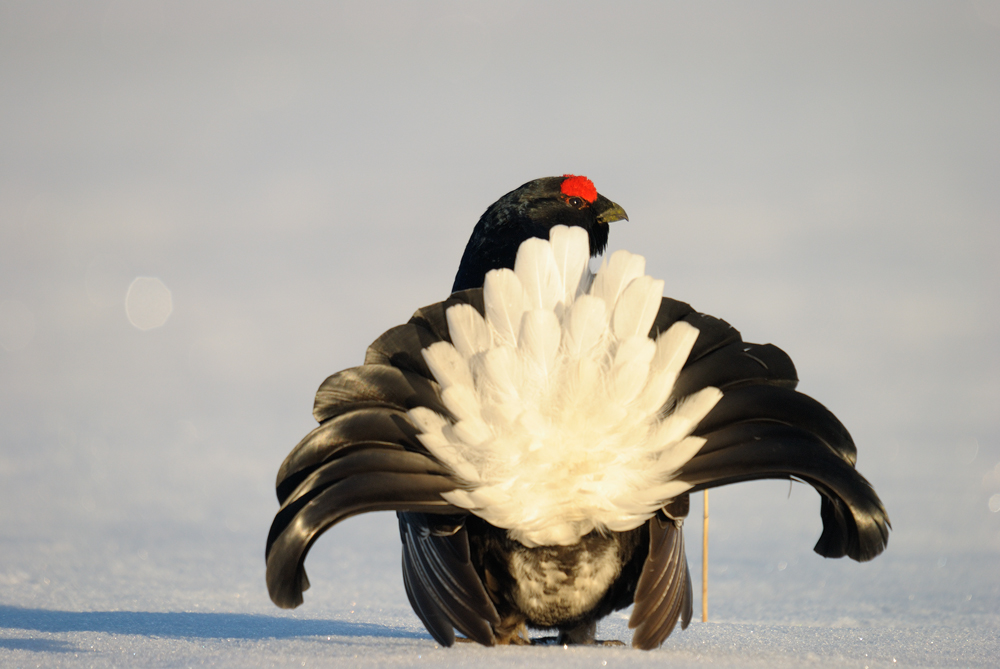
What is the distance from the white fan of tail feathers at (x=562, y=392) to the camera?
2225mm

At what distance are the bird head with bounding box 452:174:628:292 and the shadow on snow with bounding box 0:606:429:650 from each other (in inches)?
59.2

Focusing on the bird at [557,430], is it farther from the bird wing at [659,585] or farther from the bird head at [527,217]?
the bird head at [527,217]

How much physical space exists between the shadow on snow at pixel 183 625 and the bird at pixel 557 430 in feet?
3.05

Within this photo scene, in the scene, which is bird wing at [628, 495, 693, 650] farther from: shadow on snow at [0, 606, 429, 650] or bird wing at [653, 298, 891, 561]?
shadow on snow at [0, 606, 429, 650]

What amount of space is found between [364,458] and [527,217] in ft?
4.84


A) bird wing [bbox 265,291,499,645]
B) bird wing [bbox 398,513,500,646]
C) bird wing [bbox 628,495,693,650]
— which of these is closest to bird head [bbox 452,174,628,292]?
bird wing [bbox 265,291,499,645]

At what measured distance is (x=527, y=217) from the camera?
3.43 meters

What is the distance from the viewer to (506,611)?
2.79 metres

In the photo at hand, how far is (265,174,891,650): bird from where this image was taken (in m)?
2.24

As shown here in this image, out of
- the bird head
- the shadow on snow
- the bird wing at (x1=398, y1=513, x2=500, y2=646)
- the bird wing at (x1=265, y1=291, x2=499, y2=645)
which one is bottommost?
the shadow on snow

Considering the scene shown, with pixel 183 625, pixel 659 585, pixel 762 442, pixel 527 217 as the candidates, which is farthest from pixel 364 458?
pixel 183 625

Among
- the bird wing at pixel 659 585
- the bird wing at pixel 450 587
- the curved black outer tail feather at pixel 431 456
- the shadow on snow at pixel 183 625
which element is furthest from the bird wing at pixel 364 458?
the shadow on snow at pixel 183 625

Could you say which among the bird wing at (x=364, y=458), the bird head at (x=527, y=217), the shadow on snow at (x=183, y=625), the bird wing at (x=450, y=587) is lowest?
the shadow on snow at (x=183, y=625)

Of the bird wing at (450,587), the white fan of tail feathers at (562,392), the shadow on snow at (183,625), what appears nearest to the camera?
the white fan of tail feathers at (562,392)
